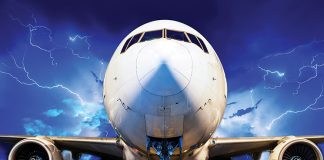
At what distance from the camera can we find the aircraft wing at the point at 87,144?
10324mm

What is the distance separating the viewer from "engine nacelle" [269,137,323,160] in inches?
385

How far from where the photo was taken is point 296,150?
10055mm

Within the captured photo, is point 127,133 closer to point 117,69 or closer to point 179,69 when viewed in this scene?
point 117,69

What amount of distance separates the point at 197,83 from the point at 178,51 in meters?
0.59

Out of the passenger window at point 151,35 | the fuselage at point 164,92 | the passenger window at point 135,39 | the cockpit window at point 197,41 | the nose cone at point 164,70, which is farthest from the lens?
the cockpit window at point 197,41

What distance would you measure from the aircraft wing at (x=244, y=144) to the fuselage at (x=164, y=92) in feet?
13.3

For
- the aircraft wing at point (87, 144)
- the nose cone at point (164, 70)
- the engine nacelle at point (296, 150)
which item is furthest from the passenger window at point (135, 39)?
the engine nacelle at point (296, 150)

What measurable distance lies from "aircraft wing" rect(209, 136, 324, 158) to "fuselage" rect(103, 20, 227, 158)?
4.04 m

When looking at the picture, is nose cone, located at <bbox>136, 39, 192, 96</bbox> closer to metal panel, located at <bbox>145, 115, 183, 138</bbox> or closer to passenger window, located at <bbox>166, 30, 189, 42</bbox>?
metal panel, located at <bbox>145, 115, 183, 138</bbox>

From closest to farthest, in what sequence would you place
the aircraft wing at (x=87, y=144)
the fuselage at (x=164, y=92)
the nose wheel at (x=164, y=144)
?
the fuselage at (x=164, y=92) < the nose wheel at (x=164, y=144) < the aircraft wing at (x=87, y=144)

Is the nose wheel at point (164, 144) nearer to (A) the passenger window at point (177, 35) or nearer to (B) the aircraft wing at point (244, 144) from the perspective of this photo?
(A) the passenger window at point (177, 35)

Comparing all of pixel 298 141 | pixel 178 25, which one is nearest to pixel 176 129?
pixel 178 25

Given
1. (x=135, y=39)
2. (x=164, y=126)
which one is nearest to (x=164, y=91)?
(x=164, y=126)

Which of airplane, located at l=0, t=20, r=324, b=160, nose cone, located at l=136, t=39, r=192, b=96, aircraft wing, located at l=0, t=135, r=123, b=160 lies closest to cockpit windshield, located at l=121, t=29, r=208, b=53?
airplane, located at l=0, t=20, r=324, b=160
